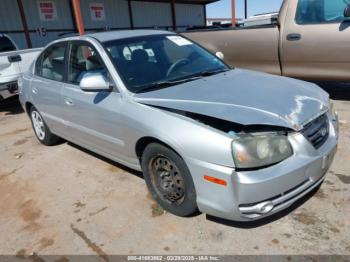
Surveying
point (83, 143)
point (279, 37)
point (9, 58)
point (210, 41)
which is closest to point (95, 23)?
point (9, 58)

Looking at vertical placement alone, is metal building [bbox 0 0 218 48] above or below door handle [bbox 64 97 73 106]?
above

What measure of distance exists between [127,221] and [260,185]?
1310 millimetres

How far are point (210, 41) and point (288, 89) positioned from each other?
4.03 metres

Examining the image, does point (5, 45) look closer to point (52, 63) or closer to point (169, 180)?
point (52, 63)

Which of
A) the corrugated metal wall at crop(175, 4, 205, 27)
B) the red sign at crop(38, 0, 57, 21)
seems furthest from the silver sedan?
the corrugated metal wall at crop(175, 4, 205, 27)

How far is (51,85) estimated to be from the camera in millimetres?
4219

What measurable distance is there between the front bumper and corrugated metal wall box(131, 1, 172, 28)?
59.9ft

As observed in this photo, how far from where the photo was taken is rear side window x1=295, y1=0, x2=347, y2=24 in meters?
5.23

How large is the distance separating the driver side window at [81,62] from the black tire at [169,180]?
1.23 metres

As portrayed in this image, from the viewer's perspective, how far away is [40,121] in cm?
495

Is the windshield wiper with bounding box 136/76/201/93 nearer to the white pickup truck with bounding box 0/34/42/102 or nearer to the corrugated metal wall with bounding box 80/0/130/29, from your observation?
the white pickup truck with bounding box 0/34/42/102

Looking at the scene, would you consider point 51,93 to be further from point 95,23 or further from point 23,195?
point 95,23

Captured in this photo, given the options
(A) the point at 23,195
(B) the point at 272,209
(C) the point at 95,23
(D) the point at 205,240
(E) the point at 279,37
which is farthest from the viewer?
(C) the point at 95,23

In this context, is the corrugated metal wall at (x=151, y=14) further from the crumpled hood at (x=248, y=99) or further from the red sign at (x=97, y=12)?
the crumpled hood at (x=248, y=99)
